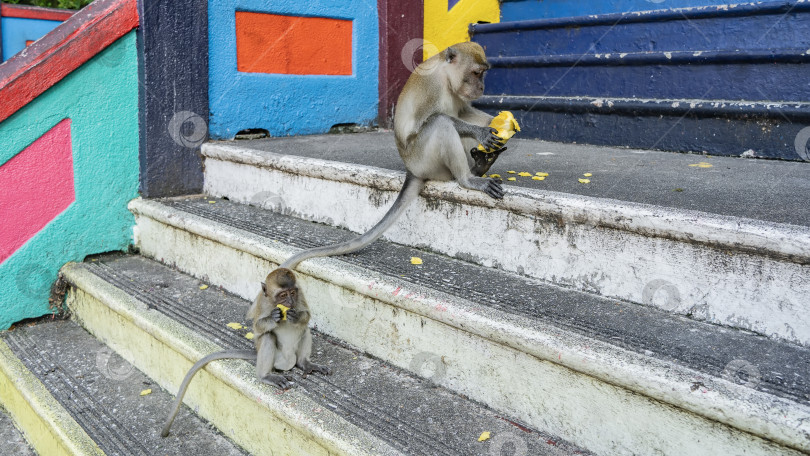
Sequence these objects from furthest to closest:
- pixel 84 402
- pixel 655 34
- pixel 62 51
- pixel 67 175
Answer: pixel 655 34 < pixel 67 175 < pixel 62 51 < pixel 84 402

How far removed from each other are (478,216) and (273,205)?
4.52ft

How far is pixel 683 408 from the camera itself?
1.50 meters

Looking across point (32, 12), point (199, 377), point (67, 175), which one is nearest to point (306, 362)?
point (199, 377)

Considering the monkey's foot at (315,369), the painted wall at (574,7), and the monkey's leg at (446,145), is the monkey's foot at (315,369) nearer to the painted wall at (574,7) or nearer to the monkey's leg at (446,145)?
the monkey's leg at (446,145)

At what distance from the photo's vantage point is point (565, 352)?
5.61 ft

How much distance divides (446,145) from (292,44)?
2099 mm

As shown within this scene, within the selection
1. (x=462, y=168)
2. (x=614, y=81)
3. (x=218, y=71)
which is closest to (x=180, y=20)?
(x=218, y=71)

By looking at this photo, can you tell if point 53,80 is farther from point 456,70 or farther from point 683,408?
point 683,408

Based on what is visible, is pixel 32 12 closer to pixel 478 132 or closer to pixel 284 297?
pixel 478 132

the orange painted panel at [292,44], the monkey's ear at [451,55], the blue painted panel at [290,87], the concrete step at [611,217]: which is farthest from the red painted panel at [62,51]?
the monkey's ear at [451,55]

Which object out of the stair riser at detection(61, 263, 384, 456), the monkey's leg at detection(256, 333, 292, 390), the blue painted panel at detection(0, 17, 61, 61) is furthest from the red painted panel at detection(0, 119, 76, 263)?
the blue painted panel at detection(0, 17, 61, 61)

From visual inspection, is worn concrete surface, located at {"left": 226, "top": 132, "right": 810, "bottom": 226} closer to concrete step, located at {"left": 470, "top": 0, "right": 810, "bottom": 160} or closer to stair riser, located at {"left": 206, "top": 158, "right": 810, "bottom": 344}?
concrete step, located at {"left": 470, "top": 0, "right": 810, "bottom": 160}

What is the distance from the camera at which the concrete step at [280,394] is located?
180cm

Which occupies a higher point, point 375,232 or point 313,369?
point 375,232
